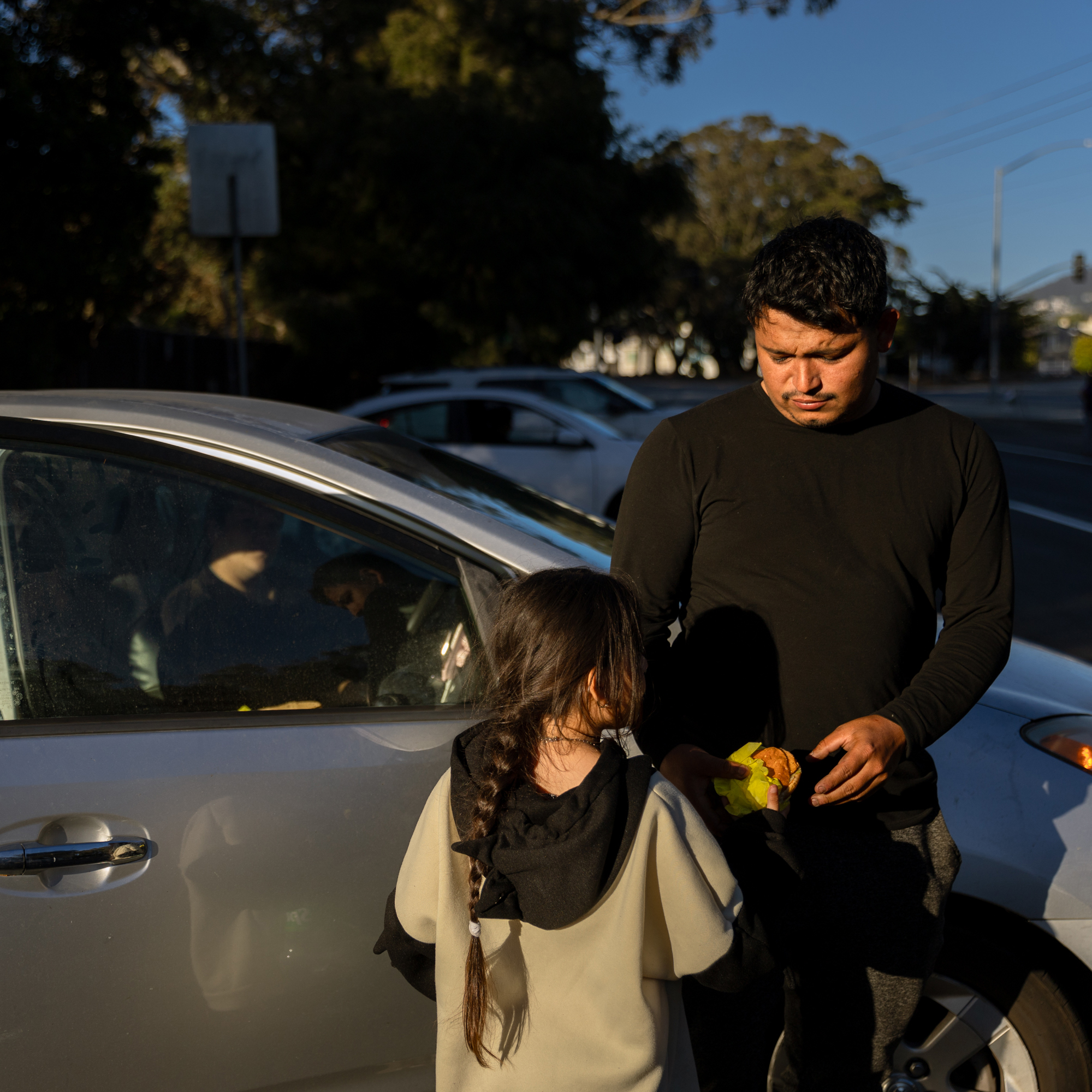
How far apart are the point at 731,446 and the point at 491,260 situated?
15159mm

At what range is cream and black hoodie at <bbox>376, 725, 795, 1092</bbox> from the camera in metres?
1.51

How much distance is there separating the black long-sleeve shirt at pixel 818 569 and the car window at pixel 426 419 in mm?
8070

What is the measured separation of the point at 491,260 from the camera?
16391mm

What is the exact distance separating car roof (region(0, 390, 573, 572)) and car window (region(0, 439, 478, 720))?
0.07 metres

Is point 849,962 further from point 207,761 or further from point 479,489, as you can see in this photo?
point 479,489

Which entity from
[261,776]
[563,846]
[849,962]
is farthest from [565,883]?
[849,962]

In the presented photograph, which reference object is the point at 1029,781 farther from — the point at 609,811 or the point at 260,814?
the point at 260,814

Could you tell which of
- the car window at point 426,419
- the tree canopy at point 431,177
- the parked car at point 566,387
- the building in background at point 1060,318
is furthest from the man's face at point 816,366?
the building in background at point 1060,318

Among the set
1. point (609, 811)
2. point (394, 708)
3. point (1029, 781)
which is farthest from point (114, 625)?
point (1029, 781)

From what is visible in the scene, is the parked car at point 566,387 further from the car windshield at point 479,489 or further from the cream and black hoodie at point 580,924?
the cream and black hoodie at point 580,924

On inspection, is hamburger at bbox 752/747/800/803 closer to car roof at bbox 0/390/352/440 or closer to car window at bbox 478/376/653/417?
car roof at bbox 0/390/352/440

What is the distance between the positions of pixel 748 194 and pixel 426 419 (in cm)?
4674

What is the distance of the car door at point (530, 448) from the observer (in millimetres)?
9641

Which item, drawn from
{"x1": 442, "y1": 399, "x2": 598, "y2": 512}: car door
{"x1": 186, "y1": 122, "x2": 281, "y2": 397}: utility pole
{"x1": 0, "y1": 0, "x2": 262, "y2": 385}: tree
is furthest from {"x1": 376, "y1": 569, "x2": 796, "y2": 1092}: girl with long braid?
{"x1": 0, "y1": 0, "x2": 262, "y2": 385}: tree
